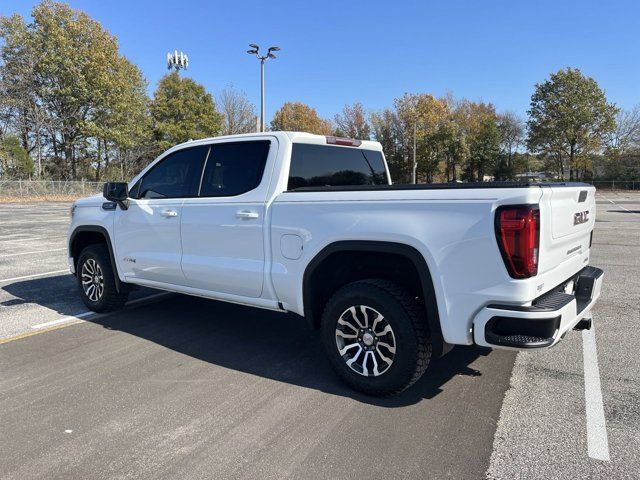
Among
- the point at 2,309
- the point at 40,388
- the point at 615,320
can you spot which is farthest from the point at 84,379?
the point at 615,320

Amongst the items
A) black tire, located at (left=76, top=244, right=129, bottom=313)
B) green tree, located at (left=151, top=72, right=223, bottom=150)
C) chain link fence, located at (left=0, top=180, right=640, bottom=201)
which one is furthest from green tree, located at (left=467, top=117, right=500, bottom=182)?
black tire, located at (left=76, top=244, right=129, bottom=313)

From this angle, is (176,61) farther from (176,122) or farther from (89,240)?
(89,240)

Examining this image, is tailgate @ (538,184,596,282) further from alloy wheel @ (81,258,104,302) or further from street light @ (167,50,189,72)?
street light @ (167,50,189,72)

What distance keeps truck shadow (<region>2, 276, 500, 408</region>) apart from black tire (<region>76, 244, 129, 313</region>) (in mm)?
151

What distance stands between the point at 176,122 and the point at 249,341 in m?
44.7

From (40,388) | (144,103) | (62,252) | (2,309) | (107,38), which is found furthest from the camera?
(144,103)

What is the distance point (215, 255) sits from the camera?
4.53 meters

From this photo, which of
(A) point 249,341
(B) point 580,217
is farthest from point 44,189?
(B) point 580,217

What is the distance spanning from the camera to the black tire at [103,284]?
5.73 meters

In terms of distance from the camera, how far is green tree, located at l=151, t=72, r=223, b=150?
148ft

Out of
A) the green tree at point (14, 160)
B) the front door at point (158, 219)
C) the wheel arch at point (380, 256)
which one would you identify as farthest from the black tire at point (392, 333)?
the green tree at point (14, 160)

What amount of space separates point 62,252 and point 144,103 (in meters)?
36.5

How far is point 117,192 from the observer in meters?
5.30

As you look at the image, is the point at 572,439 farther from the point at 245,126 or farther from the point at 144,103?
the point at 245,126
